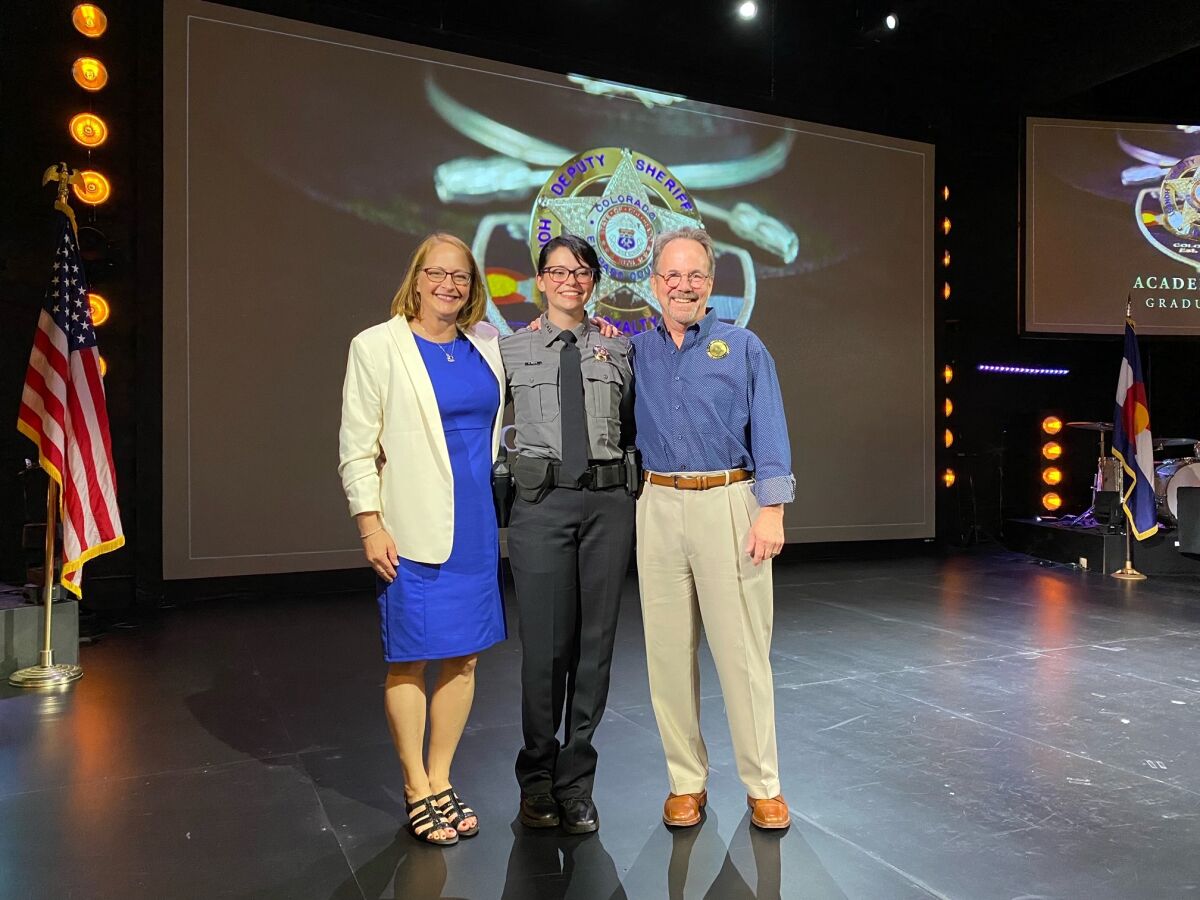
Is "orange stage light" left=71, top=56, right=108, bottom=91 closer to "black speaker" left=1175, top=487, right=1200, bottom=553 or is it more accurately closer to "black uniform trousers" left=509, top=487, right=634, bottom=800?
"black uniform trousers" left=509, top=487, right=634, bottom=800

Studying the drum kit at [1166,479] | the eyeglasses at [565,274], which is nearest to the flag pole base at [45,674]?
the eyeglasses at [565,274]

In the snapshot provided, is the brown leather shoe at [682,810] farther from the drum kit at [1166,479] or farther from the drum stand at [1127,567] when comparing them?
the drum kit at [1166,479]

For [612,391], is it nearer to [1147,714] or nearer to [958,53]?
[1147,714]

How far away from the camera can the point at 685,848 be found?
2.11 m

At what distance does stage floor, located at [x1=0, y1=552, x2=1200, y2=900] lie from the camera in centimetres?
198

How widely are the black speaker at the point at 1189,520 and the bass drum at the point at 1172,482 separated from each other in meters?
0.13

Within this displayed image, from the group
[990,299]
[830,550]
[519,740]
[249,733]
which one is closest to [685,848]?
[519,740]

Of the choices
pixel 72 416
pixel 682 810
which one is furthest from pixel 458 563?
pixel 72 416

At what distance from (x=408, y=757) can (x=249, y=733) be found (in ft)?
3.78

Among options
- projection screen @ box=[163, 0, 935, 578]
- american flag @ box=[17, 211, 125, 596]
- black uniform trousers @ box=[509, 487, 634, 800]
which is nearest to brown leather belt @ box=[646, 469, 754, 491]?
black uniform trousers @ box=[509, 487, 634, 800]

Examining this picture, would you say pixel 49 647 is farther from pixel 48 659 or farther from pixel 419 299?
pixel 419 299

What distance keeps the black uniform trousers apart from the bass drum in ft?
19.5

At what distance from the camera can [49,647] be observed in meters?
3.73

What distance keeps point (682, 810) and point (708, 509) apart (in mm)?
764
